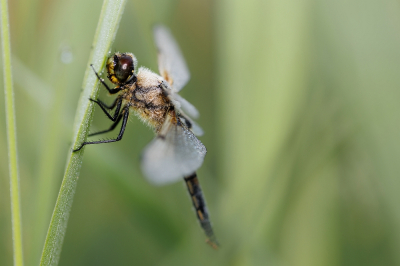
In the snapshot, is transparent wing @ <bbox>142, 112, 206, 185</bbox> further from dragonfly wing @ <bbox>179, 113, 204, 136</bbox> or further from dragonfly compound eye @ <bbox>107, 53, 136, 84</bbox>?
dragonfly compound eye @ <bbox>107, 53, 136, 84</bbox>

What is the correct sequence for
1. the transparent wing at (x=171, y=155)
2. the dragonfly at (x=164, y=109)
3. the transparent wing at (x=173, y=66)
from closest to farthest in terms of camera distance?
the transparent wing at (x=171, y=155), the dragonfly at (x=164, y=109), the transparent wing at (x=173, y=66)

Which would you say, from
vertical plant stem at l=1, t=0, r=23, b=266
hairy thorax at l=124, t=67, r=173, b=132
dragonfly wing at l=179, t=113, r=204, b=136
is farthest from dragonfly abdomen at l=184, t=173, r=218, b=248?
vertical plant stem at l=1, t=0, r=23, b=266

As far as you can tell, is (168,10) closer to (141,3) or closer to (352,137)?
(141,3)

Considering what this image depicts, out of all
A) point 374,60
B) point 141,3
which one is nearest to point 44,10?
point 141,3

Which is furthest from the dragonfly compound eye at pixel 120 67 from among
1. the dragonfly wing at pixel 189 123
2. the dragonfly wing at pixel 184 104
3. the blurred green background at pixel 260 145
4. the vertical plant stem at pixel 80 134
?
the vertical plant stem at pixel 80 134

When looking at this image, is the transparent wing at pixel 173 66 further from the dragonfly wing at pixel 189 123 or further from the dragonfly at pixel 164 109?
the dragonfly wing at pixel 189 123
